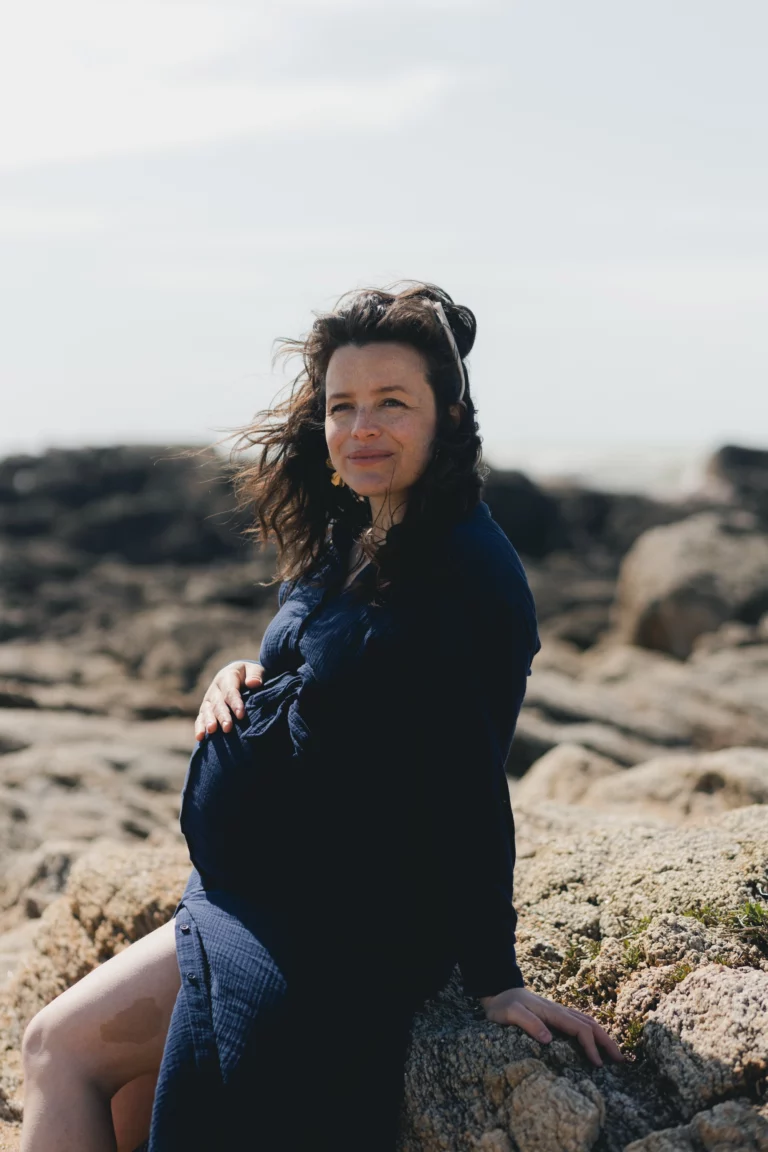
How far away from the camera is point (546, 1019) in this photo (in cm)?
258

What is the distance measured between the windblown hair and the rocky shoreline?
39cm

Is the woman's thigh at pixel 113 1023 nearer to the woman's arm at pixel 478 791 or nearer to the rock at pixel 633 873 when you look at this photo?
the woman's arm at pixel 478 791

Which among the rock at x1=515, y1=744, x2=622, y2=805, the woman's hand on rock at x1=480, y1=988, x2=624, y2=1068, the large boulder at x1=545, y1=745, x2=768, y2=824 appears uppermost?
the woman's hand on rock at x1=480, y1=988, x2=624, y2=1068

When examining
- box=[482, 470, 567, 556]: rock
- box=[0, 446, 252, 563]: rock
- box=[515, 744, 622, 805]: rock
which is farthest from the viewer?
box=[482, 470, 567, 556]: rock

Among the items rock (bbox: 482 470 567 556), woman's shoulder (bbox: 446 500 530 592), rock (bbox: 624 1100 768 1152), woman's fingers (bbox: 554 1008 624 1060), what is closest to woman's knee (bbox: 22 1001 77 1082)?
woman's fingers (bbox: 554 1008 624 1060)

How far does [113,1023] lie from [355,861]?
656mm

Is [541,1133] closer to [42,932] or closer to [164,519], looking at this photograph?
[42,932]

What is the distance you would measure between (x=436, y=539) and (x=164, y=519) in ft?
54.1

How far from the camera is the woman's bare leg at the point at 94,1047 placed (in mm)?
2604

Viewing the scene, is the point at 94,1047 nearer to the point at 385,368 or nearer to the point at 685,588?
the point at 385,368

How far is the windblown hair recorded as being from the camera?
2.73m

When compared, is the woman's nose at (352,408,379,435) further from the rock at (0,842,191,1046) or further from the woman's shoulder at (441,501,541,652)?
the rock at (0,842,191,1046)

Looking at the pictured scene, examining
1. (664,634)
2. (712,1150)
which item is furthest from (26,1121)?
(664,634)

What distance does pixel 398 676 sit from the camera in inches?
102
